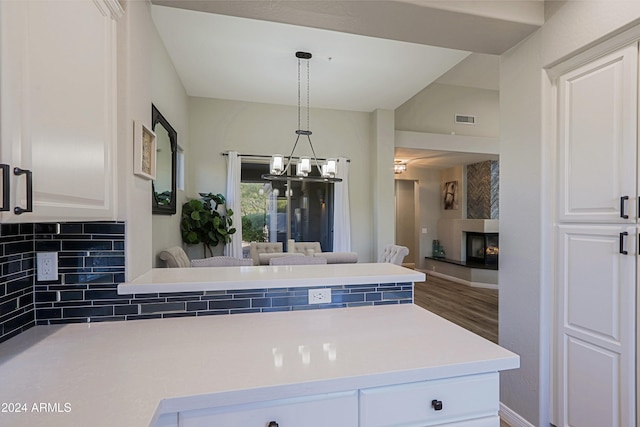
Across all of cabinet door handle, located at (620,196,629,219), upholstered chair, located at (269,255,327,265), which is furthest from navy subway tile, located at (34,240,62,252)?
cabinet door handle, located at (620,196,629,219)

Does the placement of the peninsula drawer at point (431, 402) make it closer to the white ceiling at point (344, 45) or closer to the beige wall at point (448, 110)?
the white ceiling at point (344, 45)

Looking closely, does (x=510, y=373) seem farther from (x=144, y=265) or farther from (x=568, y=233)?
(x=144, y=265)

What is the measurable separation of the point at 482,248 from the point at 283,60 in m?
5.49

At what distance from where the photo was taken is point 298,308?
1.54m

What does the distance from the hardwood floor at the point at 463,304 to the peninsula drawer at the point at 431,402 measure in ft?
9.15

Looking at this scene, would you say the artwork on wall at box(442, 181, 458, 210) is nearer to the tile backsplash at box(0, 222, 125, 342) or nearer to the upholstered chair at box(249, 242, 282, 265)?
the upholstered chair at box(249, 242, 282, 265)

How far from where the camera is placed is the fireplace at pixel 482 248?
20.9ft

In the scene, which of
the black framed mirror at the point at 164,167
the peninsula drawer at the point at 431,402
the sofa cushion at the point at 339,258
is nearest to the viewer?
the peninsula drawer at the point at 431,402

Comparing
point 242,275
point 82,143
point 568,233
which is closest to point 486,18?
point 568,233

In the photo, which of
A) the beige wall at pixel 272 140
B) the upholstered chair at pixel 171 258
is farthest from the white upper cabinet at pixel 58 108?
the beige wall at pixel 272 140

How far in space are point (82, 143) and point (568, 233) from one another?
7.77ft

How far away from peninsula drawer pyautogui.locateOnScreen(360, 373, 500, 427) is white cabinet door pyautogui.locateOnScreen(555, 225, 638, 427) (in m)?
0.99

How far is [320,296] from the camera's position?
1.56 meters

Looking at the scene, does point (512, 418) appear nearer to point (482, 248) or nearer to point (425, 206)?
point (482, 248)
